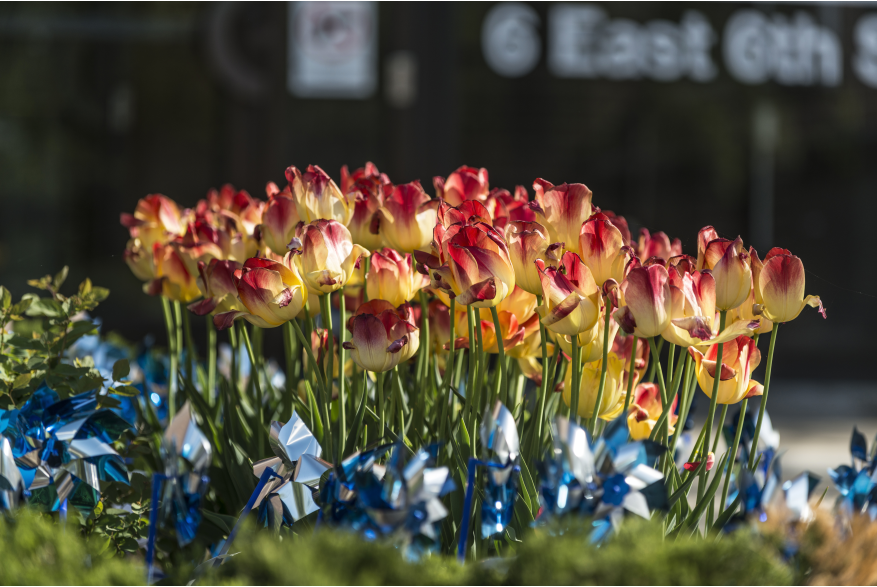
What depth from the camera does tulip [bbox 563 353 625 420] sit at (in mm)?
835

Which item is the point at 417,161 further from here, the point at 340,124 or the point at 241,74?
the point at 241,74

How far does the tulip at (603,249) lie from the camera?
0.74 metres

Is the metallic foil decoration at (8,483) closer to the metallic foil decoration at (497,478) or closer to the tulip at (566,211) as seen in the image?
the metallic foil decoration at (497,478)

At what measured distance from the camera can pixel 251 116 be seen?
16.3 ft

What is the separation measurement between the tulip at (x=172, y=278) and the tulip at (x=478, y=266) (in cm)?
46

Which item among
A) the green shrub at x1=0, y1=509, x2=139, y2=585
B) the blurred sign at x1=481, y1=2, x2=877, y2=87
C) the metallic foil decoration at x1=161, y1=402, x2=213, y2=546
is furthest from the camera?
the blurred sign at x1=481, y1=2, x2=877, y2=87

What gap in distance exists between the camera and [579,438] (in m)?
0.62

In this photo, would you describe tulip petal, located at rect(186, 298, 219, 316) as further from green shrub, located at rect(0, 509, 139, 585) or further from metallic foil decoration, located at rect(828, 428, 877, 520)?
metallic foil decoration, located at rect(828, 428, 877, 520)

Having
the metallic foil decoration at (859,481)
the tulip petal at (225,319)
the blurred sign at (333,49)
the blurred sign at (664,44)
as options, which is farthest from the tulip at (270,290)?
the blurred sign at (664,44)

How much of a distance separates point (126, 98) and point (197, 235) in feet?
14.1

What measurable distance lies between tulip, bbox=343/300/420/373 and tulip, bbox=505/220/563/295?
0.12 m

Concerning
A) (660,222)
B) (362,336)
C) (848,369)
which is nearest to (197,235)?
(362,336)

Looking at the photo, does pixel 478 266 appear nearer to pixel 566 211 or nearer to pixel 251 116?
pixel 566 211

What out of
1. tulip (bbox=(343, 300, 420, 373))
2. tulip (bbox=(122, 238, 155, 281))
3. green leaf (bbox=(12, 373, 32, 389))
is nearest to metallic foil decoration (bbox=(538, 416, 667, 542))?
tulip (bbox=(343, 300, 420, 373))
